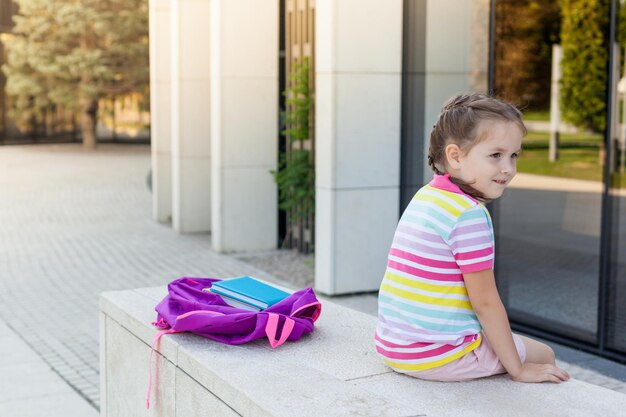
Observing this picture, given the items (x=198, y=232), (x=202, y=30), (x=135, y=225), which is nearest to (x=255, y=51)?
(x=202, y=30)

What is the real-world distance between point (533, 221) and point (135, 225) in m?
6.18

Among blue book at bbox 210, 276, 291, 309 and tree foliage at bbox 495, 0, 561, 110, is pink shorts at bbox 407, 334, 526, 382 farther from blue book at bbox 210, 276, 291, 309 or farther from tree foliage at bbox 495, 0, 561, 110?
tree foliage at bbox 495, 0, 561, 110

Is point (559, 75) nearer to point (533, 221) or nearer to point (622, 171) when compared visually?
point (622, 171)

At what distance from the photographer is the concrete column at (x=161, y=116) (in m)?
15.1

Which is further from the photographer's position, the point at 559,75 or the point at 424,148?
the point at 559,75

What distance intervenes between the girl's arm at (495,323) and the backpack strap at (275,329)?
945mm

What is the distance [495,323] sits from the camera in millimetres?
3414

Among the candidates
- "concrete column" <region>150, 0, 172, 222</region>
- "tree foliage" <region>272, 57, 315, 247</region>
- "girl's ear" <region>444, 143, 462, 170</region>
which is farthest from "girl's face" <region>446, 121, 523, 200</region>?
"concrete column" <region>150, 0, 172, 222</region>

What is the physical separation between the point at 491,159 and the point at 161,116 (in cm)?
1252

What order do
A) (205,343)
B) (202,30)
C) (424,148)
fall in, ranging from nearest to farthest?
(205,343) < (424,148) < (202,30)

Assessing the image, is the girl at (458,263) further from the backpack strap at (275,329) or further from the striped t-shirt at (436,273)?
the backpack strap at (275,329)

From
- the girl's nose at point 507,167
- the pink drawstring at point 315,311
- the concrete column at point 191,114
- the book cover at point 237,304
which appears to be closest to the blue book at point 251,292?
the book cover at point 237,304

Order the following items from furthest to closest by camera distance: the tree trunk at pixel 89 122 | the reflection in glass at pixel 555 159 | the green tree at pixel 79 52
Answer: the tree trunk at pixel 89 122, the green tree at pixel 79 52, the reflection in glass at pixel 555 159

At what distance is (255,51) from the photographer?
12.0 m
